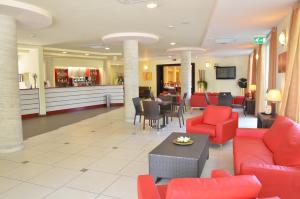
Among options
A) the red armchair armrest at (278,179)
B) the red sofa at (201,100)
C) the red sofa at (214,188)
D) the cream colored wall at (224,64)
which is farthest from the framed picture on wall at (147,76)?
the red sofa at (214,188)

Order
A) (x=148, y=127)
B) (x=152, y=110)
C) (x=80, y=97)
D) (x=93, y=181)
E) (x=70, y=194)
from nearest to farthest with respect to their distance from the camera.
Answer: (x=70, y=194) < (x=93, y=181) < (x=152, y=110) < (x=148, y=127) < (x=80, y=97)

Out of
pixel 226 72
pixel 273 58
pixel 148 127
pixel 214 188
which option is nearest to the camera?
pixel 214 188

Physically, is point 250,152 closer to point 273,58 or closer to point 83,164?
point 83,164

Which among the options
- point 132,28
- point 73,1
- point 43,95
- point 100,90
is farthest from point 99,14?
point 100,90

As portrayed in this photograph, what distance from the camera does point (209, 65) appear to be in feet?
49.2

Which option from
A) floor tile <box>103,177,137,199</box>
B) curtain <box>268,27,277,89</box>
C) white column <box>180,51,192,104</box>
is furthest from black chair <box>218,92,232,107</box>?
floor tile <box>103,177,137,199</box>

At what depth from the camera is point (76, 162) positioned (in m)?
4.09

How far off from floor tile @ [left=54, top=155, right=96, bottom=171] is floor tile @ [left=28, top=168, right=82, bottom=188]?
0.56 ft

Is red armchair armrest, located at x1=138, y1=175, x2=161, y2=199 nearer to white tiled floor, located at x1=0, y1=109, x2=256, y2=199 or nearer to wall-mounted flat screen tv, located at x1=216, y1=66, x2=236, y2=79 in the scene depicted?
white tiled floor, located at x1=0, y1=109, x2=256, y2=199

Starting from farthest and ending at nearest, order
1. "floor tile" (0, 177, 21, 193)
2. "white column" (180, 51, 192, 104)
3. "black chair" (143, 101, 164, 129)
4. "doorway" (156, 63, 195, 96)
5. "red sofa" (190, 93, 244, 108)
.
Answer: "doorway" (156, 63, 195, 96) < "white column" (180, 51, 192, 104) < "red sofa" (190, 93, 244, 108) < "black chair" (143, 101, 164, 129) < "floor tile" (0, 177, 21, 193)

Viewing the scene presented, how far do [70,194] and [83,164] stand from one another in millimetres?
1036

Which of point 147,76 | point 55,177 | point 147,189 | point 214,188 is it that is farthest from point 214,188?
A: point 147,76

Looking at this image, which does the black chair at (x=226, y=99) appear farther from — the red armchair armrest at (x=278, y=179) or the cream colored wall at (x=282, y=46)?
the red armchair armrest at (x=278, y=179)

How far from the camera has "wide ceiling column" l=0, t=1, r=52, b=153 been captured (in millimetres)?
4527
